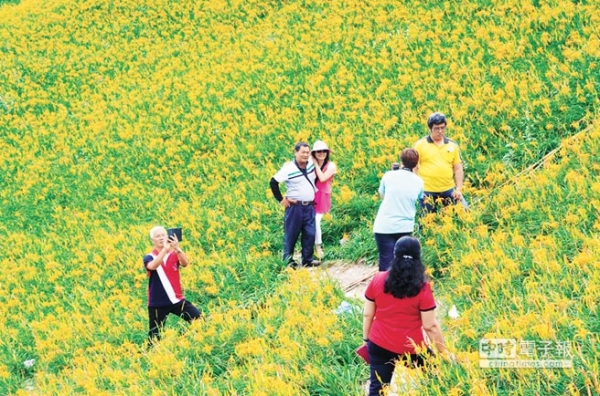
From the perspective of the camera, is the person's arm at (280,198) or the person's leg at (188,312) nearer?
the person's leg at (188,312)

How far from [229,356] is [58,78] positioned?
46.4 ft

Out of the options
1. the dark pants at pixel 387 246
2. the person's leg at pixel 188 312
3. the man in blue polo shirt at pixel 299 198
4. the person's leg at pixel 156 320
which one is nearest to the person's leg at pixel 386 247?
the dark pants at pixel 387 246

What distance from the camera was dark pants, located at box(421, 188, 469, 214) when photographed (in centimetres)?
578

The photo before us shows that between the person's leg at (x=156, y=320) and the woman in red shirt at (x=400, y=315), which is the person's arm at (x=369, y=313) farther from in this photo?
the person's leg at (x=156, y=320)

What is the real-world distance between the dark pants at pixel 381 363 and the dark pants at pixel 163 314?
245 cm

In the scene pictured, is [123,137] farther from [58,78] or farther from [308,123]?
[58,78]

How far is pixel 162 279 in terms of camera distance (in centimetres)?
530

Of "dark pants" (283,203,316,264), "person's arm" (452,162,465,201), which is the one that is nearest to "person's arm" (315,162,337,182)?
"dark pants" (283,203,316,264)

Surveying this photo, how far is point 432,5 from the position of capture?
12766mm

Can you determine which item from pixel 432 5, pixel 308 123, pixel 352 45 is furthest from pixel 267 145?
pixel 432 5

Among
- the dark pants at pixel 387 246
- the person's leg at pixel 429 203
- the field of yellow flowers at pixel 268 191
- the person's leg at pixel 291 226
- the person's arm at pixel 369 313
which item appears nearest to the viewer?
the person's arm at pixel 369 313

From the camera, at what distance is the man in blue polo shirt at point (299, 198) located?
6.21 m

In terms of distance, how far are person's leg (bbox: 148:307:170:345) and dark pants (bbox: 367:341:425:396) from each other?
251cm

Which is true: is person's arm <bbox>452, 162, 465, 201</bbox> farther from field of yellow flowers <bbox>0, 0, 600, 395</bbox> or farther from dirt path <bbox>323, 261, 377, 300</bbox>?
dirt path <bbox>323, 261, 377, 300</bbox>
